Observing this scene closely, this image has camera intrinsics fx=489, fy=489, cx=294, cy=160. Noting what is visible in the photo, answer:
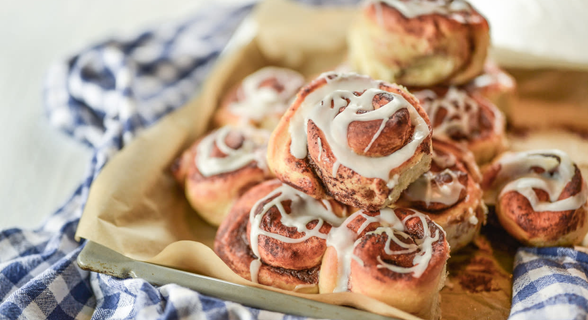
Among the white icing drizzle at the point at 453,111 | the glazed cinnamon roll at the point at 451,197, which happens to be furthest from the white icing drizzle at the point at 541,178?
the white icing drizzle at the point at 453,111

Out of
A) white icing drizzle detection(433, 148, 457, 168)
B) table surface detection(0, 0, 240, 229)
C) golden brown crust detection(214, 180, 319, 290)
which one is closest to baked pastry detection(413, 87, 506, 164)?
white icing drizzle detection(433, 148, 457, 168)

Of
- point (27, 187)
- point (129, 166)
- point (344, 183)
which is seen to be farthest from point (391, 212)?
point (27, 187)

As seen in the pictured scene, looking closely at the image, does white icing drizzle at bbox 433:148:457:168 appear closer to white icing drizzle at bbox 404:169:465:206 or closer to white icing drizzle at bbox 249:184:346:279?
white icing drizzle at bbox 404:169:465:206

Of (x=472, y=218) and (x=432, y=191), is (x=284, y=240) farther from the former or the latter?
(x=472, y=218)

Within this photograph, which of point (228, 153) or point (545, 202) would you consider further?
point (228, 153)

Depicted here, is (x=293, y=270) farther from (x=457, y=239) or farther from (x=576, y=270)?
(x=576, y=270)

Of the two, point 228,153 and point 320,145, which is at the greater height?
point 320,145

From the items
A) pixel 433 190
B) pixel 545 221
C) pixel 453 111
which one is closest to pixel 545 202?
pixel 545 221
